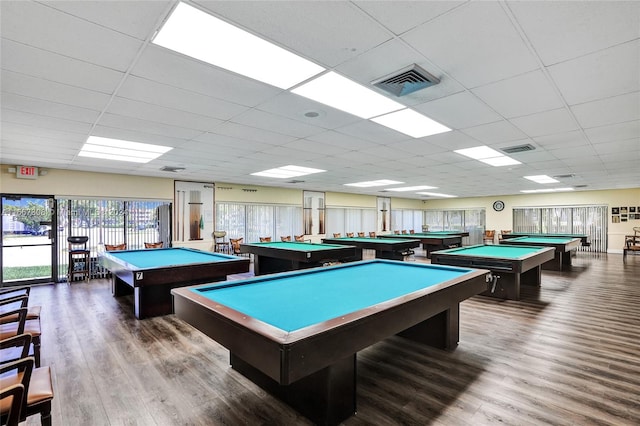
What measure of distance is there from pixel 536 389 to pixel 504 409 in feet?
1.61

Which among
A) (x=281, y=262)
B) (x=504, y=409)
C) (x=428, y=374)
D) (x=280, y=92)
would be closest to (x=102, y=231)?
(x=281, y=262)

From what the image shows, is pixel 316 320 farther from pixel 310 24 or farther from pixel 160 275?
pixel 160 275

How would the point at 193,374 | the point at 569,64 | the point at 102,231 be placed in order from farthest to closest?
the point at 102,231 < the point at 193,374 < the point at 569,64

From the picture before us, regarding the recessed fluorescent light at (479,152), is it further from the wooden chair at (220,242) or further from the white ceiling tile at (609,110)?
the wooden chair at (220,242)

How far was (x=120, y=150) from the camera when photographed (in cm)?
532

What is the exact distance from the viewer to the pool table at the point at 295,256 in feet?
19.5

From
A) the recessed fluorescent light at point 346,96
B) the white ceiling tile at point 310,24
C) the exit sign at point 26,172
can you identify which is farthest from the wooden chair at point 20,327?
the exit sign at point 26,172

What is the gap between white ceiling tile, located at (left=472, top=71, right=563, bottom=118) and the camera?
8.97ft

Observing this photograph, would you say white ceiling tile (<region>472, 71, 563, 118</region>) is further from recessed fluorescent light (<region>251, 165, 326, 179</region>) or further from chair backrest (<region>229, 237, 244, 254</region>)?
chair backrest (<region>229, 237, 244, 254</region>)

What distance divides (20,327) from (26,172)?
20.6 feet

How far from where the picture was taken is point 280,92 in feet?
9.77

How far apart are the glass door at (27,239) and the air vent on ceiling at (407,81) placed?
7933 mm

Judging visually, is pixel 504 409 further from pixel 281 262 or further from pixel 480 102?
pixel 281 262

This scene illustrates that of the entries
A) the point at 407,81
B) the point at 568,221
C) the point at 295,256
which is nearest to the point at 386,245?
the point at 295,256
